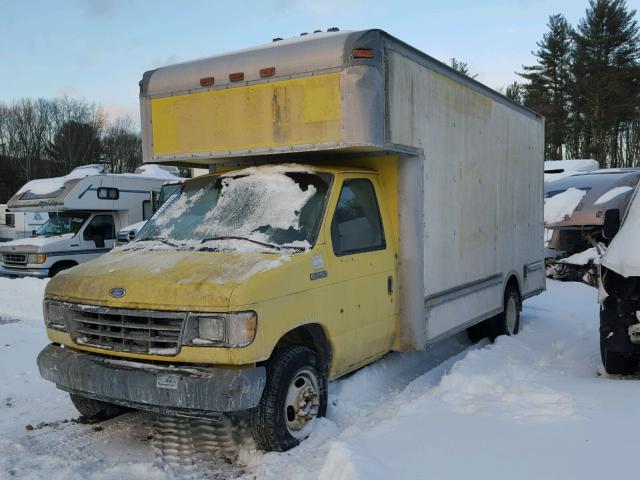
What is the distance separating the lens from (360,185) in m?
5.34

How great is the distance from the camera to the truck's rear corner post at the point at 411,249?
5.59m

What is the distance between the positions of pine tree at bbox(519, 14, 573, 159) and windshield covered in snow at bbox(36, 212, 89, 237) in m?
31.7

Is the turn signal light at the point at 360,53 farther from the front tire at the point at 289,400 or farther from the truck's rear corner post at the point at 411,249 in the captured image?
the front tire at the point at 289,400

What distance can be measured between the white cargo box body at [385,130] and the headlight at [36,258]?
9290mm

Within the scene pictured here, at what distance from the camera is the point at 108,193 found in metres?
15.2

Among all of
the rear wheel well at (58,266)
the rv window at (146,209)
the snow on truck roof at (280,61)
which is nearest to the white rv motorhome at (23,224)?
the rv window at (146,209)

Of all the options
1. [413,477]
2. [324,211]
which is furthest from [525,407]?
[324,211]

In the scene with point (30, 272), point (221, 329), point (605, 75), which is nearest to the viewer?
point (221, 329)

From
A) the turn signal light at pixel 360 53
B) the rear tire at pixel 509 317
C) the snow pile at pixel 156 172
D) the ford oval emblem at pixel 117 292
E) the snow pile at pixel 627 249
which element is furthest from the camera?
the snow pile at pixel 156 172

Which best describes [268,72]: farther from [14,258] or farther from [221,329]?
[14,258]

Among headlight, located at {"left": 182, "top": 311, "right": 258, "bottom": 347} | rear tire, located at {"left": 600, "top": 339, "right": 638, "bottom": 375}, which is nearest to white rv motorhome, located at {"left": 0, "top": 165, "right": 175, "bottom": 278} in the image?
headlight, located at {"left": 182, "top": 311, "right": 258, "bottom": 347}

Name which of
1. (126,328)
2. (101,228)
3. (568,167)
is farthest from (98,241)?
(568,167)

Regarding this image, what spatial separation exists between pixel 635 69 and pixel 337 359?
37066mm

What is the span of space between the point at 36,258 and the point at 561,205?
1192 centimetres
